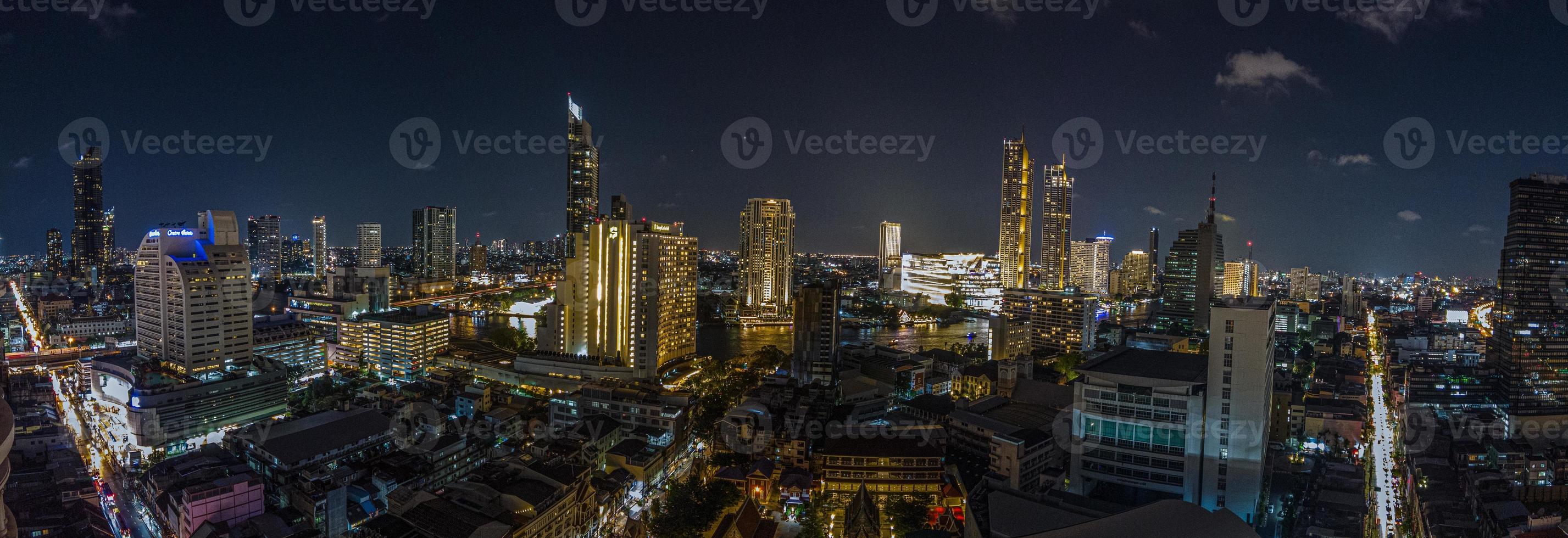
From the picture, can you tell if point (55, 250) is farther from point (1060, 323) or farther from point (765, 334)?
point (1060, 323)

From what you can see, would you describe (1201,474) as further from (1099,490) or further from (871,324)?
(871,324)

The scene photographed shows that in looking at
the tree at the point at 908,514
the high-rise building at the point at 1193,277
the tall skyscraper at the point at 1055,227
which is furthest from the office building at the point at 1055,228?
the tree at the point at 908,514

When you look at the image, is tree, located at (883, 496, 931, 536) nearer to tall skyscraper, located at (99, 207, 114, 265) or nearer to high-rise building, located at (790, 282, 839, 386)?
high-rise building, located at (790, 282, 839, 386)

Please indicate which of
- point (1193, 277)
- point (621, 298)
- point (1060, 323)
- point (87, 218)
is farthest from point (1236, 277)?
point (87, 218)

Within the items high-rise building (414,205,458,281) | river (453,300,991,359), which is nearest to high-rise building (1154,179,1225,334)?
river (453,300,991,359)

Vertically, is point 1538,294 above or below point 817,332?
above

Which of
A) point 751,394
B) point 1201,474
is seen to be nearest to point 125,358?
point 751,394
